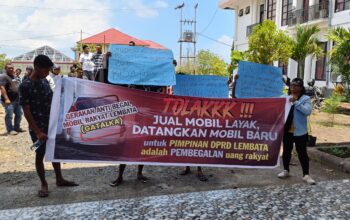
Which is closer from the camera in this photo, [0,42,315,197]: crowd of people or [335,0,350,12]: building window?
[0,42,315,197]: crowd of people

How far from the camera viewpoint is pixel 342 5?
20.3 meters

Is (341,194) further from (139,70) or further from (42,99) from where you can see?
(42,99)

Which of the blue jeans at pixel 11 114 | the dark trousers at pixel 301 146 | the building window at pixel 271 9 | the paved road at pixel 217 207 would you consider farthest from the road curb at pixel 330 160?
the building window at pixel 271 9

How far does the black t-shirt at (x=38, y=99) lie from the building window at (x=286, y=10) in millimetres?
23465

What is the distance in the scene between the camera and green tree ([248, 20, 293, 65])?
17.8m

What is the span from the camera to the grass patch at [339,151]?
6.53 metres

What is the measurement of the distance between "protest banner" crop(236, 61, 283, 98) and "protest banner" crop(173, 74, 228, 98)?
Answer: 27 centimetres

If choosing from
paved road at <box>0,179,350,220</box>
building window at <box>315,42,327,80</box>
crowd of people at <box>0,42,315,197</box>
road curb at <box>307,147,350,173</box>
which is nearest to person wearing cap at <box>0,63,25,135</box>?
crowd of people at <box>0,42,315,197</box>

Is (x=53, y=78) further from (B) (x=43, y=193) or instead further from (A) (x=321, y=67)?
(A) (x=321, y=67)

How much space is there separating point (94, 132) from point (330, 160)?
12.3 feet

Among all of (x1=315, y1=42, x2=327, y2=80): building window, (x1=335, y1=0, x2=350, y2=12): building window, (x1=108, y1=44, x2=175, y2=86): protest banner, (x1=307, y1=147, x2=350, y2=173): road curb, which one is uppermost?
(x1=335, y1=0, x2=350, y2=12): building window

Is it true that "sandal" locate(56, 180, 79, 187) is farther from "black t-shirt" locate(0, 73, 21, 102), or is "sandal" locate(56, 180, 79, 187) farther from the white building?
the white building

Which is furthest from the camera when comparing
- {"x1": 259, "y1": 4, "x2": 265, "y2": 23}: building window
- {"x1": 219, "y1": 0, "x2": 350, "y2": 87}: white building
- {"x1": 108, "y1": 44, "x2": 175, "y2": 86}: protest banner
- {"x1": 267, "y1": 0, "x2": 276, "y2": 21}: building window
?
{"x1": 259, "y1": 4, "x2": 265, "y2": 23}: building window

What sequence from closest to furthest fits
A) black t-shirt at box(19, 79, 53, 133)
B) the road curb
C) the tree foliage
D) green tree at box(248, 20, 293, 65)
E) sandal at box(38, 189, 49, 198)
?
black t-shirt at box(19, 79, 53, 133) → sandal at box(38, 189, 49, 198) → the road curb → green tree at box(248, 20, 293, 65) → the tree foliage
